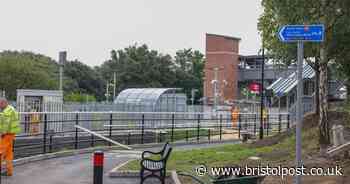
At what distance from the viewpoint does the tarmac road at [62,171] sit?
12.4 meters

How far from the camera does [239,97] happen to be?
8706 cm

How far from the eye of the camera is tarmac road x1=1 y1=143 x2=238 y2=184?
A: 489 inches

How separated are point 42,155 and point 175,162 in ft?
13.6

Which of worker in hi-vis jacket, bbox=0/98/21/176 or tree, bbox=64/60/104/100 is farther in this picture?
tree, bbox=64/60/104/100

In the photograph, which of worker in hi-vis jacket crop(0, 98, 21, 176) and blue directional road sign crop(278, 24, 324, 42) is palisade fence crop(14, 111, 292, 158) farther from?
blue directional road sign crop(278, 24, 324, 42)

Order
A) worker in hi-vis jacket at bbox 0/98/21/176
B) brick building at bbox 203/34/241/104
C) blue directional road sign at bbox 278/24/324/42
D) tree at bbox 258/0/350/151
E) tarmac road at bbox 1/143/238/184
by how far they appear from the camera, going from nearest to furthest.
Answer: blue directional road sign at bbox 278/24/324/42 < tarmac road at bbox 1/143/238/184 < worker in hi-vis jacket at bbox 0/98/21/176 < tree at bbox 258/0/350/151 < brick building at bbox 203/34/241/104

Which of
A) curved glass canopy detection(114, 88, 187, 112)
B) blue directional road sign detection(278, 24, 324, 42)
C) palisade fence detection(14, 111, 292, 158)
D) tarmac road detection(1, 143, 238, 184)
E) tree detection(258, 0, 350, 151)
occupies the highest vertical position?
tree detection(258, 0, 350, 151)

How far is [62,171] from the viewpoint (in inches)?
560

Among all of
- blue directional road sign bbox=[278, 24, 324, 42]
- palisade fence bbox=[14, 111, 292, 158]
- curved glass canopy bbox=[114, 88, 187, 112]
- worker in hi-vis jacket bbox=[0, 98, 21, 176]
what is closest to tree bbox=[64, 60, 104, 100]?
curved glass canopy bbox=[114, 88, 187, 112]

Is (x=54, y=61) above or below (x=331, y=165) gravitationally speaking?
above

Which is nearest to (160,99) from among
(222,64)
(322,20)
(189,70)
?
(322,20)

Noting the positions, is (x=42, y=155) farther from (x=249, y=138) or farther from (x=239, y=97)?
(x=239, y=97)

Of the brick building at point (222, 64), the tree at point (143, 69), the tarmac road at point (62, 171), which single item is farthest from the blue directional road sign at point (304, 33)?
the tree at point (143, 69)

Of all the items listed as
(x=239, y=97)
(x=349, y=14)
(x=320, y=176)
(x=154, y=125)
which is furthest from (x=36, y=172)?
(x=239, y=97)
